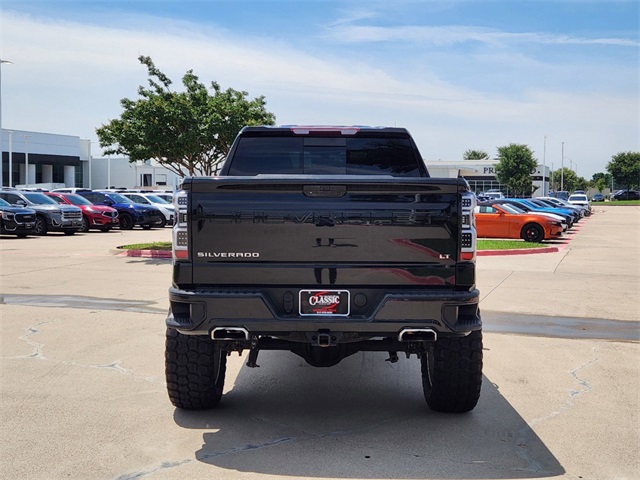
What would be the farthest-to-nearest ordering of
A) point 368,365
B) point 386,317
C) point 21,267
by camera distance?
point 21,267, point 368,365, point 386,317

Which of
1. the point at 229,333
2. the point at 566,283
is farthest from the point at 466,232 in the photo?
the point at 566,283

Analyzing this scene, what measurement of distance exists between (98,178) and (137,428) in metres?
93.7

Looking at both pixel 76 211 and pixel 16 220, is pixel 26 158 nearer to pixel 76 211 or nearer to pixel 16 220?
pixel 76 211

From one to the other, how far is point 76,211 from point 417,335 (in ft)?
81.2

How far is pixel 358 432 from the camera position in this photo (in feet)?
17.1

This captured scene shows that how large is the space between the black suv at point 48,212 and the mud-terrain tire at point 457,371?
2331 cm

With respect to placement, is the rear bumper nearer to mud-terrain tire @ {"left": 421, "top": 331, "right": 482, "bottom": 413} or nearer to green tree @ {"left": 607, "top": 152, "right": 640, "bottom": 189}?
mud-terrain tire @ {"left": 421, "top": 331, "right": 482, "bottom": 413}

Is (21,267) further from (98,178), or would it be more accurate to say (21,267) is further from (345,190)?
(98,178)

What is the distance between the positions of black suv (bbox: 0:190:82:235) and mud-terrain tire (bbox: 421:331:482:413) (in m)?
23.3

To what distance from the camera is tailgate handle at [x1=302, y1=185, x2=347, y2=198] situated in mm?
4816

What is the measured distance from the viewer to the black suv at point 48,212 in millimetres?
26656

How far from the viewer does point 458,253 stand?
486 cm

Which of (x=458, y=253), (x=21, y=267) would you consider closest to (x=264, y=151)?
(x=458, y=253)

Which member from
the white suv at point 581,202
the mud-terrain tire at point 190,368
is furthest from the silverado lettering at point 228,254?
the white suv at point 581,202
